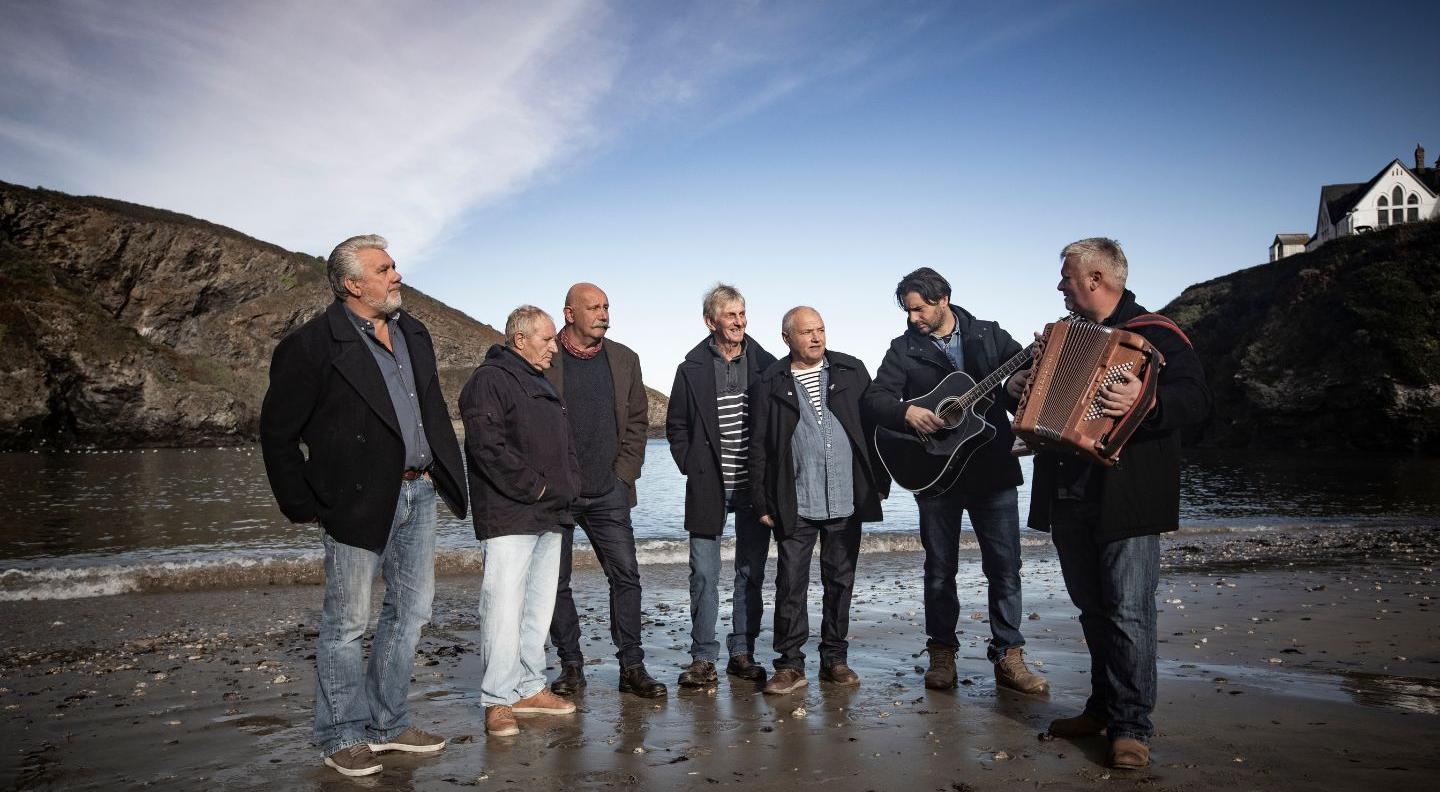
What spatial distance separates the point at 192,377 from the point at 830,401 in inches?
2601

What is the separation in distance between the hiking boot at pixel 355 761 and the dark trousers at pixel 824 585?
8.11 feet

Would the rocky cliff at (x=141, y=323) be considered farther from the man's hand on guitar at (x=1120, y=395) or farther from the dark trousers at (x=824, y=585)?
the man's hand on guitar at (x=1120, y=395)

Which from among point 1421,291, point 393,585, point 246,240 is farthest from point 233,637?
point 246,240

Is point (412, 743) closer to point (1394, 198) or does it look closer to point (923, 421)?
point (923, 421)

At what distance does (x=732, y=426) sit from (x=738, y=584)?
108 centimetres

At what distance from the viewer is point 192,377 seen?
60.1m

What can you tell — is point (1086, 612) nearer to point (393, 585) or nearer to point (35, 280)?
point (393, 585)

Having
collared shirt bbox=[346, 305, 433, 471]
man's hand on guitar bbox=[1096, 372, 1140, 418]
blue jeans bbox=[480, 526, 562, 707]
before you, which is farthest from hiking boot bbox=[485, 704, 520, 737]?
man's hand on guitar bbox=[1096, 372, 1140, 418]

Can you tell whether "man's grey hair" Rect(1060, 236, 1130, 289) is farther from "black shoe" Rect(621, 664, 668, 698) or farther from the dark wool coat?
"black shoe" Rect(621, 664, 668, 698)

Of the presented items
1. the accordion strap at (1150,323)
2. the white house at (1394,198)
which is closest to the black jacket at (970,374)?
the accordion strap at (1150,323)

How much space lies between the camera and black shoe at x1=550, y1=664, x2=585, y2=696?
5.50 meters

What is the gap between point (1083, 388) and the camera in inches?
151

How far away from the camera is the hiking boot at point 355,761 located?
3967 mm

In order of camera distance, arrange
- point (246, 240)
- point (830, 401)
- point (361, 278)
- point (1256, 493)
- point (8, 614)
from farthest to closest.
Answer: point (246, 240), point (1256, 493), point (8, 614), point (830, 401), point (361, 278)
